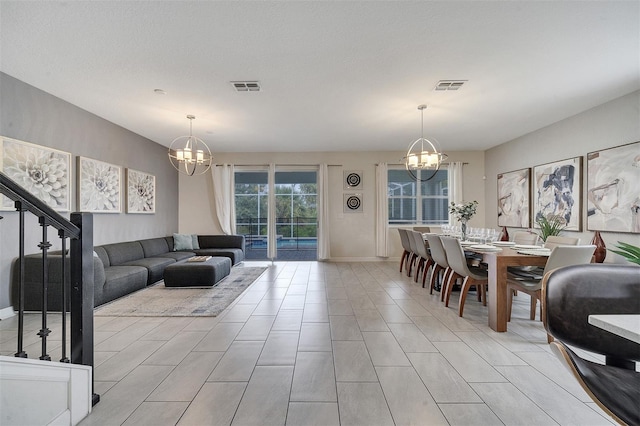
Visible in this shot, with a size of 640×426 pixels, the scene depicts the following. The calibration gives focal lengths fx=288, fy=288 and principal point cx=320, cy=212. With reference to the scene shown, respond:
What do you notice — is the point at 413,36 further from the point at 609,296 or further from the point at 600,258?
the point at 600,258

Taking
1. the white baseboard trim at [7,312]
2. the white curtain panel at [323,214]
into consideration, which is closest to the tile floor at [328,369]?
the white baseboard trim at [7,312]

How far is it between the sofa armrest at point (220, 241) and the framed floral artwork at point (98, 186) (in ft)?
6.21

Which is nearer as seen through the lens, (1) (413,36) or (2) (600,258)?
(1) (413,36)

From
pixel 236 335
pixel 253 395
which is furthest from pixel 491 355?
pixel 236 335

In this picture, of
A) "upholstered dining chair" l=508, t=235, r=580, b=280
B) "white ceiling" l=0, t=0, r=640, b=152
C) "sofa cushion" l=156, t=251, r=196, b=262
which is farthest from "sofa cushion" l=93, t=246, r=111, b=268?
"upholstered dining chair" l=508, t=235, r=580, b=280

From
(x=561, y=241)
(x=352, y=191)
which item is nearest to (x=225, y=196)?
(x=352, y=191)

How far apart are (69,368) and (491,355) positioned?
285 cm

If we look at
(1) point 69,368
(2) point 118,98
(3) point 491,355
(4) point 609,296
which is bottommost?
(3) point 491,355

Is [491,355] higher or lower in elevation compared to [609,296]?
lower

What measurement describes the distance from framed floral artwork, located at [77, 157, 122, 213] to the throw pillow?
1441 millimetres

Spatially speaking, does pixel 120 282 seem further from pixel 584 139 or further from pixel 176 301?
pixel 584 139

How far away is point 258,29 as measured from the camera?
242cm

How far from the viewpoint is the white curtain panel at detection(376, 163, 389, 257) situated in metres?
7.04

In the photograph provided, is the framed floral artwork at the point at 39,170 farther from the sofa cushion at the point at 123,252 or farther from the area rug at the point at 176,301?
the area rug at the point at 176,301
